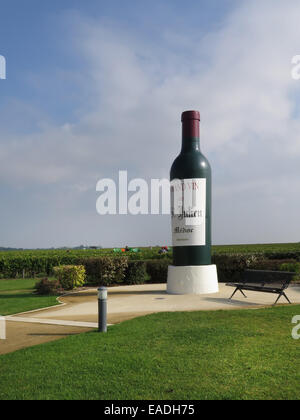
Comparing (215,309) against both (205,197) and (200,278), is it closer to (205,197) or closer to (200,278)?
(200,278)

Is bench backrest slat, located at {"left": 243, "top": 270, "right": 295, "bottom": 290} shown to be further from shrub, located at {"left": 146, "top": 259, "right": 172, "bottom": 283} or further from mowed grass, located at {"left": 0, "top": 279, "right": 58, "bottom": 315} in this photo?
shrub, located at {"left": 146, "top": 259, "right": 172, "bottom": 283}

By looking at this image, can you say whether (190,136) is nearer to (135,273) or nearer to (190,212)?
(190,212)

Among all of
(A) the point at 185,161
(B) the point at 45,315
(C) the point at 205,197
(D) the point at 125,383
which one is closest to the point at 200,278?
(C) the point at 205,197

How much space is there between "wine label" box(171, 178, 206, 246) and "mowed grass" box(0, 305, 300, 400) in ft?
18.1

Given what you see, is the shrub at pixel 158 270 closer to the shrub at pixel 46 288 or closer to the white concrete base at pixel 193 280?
the white concrete base at pixel 193 280

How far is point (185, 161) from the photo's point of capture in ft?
43.9

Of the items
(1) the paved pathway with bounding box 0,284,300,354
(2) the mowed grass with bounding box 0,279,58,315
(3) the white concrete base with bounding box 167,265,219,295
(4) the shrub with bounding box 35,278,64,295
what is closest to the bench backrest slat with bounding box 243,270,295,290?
(1) the paved pathway with bounding box 0,284,300,354

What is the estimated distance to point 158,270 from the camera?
18.8 meters

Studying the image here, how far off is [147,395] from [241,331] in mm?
3303

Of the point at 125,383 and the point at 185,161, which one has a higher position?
the point at 185,161

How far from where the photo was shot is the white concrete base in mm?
13102

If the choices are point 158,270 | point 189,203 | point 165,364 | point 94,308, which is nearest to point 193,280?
point 189,203

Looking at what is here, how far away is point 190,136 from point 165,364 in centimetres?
969
